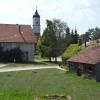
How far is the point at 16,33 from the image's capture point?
76125mm

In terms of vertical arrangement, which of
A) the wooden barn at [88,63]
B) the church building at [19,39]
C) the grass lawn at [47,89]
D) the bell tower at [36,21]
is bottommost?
the grass lawn at [47,89]

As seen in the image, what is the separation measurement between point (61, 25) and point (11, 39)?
1414cm

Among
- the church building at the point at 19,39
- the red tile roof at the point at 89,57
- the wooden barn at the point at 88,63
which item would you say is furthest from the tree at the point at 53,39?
the red tile roof at the point at 89,57

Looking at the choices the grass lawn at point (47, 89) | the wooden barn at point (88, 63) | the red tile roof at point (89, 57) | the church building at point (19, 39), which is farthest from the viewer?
the church building at point (19, 39)

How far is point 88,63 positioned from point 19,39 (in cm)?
3344

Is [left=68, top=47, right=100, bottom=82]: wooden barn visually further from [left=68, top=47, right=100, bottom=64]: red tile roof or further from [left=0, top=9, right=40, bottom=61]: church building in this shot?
[left=0, top=9, right=40, bottom=61]: church building

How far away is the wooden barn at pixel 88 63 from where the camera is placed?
4097cm

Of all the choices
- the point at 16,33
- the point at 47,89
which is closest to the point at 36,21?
the point at 16,33

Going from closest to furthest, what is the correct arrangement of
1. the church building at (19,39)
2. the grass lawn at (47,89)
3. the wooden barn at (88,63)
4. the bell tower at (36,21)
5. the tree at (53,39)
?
the grass lawn at (47,89), the wooden barn at (88,63), the church building at (19,39), the tree at (53,39), the bell tower at (36,21)

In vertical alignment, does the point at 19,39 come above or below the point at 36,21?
below

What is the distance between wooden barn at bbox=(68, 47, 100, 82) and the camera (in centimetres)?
4097

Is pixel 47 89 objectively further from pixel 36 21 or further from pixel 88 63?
pixel 36 21

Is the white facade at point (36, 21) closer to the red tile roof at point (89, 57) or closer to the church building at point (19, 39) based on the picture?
the church building at point (19, 39)

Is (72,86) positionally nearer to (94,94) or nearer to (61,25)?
(94,94)
